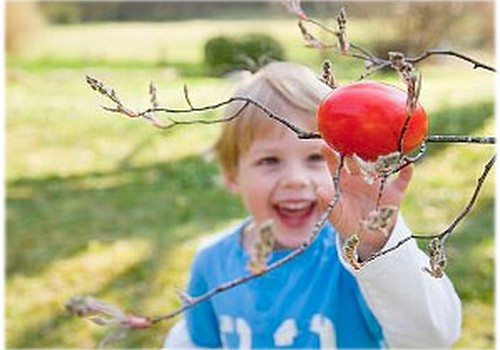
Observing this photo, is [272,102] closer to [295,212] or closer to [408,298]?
[295,212]

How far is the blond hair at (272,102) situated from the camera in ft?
6.66

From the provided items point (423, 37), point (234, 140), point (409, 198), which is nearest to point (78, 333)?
point (234, 140)

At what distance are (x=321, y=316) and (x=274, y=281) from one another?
14 cm

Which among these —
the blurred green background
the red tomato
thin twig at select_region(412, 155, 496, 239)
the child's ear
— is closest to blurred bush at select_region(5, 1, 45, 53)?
the blurred green background

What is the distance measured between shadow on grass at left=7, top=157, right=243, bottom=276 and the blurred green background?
1 cm

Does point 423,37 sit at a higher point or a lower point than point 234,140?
higher

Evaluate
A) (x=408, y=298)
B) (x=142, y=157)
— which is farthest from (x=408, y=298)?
(x=142, y=157)

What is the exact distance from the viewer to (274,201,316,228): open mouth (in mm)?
2016

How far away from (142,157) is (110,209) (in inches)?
56.8

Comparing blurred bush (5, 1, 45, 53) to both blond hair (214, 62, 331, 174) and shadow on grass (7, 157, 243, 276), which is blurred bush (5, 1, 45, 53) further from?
blond hair (214, 62, 331, 174)

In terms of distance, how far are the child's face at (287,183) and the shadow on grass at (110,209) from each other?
259 centimetres

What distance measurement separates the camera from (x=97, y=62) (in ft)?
38.4

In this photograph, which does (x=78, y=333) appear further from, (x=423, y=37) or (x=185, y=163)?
(x=423, y=37)

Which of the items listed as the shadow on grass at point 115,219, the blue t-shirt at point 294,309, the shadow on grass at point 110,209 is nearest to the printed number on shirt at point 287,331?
the blue t-shirt at point 294,309
